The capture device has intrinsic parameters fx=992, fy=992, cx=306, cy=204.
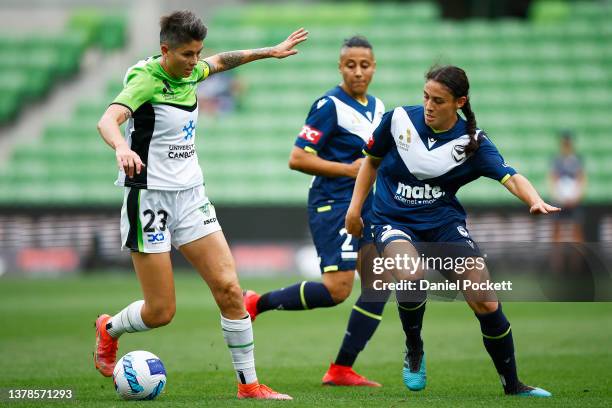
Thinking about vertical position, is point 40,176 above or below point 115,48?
Answer: below

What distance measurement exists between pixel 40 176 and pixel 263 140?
15.5 ft

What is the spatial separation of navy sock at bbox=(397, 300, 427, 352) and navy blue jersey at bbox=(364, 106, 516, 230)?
51 cm

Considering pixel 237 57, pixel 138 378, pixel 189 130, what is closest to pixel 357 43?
pixel 237 57

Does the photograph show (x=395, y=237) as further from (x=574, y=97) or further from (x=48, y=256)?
(x=574, y=97)

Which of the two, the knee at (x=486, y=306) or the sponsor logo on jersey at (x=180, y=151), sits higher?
the sponsor logo on jersey at (x=180, y=151)

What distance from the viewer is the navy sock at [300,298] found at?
7.51 metres

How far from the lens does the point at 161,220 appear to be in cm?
629

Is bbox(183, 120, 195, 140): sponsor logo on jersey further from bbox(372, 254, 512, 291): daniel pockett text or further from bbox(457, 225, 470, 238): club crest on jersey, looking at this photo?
bbox(457, 225, 470, 238): club crest on jersey

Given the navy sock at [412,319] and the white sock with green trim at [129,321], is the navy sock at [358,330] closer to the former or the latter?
the navy sock at [412,319]

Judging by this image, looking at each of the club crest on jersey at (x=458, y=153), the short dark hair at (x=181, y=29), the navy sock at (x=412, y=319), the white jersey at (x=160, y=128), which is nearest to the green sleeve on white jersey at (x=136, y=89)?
the white jersey at (x=160, y=128)

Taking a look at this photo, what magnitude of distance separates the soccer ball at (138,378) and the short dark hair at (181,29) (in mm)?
1986

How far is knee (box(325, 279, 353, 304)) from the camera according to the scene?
7.45 m

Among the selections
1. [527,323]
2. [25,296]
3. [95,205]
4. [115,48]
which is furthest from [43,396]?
[115,48]

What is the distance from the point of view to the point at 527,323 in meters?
11.0
